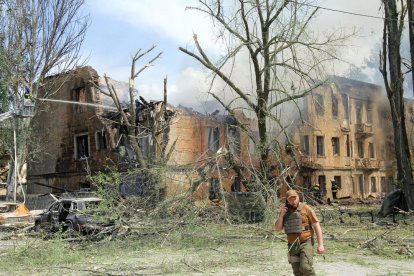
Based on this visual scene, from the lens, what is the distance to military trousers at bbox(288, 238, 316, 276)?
6.12m

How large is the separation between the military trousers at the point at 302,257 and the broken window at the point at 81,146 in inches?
1066

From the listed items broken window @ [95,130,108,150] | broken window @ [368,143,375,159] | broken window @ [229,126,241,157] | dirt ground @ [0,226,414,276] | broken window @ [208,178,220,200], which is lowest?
dirt ground @ [0,226,414,276]

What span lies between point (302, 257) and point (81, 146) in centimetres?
2807

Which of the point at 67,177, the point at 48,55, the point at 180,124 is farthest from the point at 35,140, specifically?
the point at 180,124

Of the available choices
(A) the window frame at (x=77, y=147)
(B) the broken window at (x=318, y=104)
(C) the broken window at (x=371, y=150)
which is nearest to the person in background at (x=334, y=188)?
(C) the broken window at (x=371, y=150)

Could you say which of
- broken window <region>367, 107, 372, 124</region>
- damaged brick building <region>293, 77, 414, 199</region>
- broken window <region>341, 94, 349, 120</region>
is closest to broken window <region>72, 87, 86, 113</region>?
damaged brick building <region>293, 77, 414, 199</region>

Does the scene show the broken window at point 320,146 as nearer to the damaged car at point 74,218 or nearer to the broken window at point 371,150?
the broken window at point 371,150

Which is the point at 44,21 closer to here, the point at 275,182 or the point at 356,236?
the point at 275,182

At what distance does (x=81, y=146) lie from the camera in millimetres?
32500

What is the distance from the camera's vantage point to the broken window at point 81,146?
32.0 metres

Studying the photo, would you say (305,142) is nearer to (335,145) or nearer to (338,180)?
(335,145)

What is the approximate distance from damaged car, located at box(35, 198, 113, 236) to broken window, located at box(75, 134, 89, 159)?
15704 mm

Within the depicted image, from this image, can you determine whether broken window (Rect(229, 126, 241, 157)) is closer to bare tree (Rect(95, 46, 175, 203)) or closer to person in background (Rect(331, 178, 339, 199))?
bare tree (Rect(95, 46, 175, 203))

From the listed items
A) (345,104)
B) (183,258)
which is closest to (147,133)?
(183,258)
